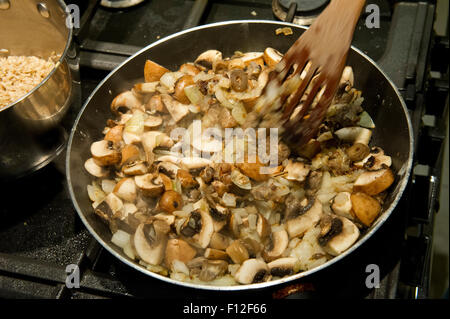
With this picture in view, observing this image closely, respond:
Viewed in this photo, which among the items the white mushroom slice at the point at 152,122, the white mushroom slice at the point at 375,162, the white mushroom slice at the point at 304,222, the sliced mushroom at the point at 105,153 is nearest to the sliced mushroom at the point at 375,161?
the white mushroom slice at the point at 375,162

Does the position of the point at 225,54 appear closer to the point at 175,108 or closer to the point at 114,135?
the point at 175,108

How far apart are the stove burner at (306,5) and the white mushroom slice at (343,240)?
3.59 feet

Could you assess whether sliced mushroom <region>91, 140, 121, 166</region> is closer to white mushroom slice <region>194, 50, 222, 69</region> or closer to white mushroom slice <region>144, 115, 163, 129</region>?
white mushroom slice <region>144, 115, 163, 129</region>

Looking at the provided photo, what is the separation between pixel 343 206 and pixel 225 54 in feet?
2.92

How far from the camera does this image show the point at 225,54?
6.26 ft

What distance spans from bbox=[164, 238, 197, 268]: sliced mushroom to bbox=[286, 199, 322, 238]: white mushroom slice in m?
0.34

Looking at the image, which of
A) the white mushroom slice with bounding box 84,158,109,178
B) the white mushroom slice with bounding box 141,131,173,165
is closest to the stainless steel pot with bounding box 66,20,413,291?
the white mushroom slice with bounding box 84,158,109,178

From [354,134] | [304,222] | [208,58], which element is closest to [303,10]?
[208,58]

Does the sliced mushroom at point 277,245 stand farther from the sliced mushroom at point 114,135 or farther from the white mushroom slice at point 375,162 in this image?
the sliced mushroom at point 114,135

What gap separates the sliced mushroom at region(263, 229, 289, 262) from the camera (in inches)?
53.7

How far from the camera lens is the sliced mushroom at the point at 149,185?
4.81 feet

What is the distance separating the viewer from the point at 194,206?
147 centimetres

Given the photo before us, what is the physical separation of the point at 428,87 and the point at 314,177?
2.56 ft
